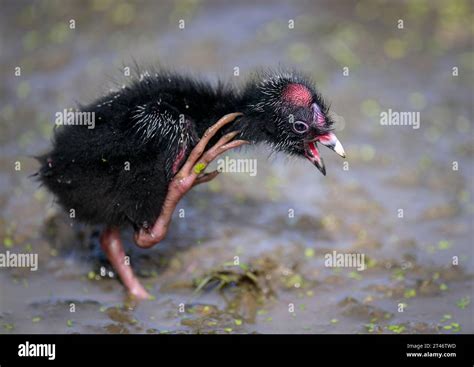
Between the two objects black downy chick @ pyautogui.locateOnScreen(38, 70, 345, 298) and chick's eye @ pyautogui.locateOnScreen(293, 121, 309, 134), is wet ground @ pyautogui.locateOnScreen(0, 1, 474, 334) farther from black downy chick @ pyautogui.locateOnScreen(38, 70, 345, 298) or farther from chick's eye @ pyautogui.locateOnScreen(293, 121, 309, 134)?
chick's eye @ pyautogui.locateOnScreen(293, 121, 309, 134)

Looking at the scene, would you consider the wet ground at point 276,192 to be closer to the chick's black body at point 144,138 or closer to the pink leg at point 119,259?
the pink leg at point 119,259

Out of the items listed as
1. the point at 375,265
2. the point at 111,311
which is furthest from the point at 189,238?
the point at 375,265

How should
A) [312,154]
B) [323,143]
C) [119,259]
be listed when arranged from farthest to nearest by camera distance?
[119,259] < [312,154] < [323,143]

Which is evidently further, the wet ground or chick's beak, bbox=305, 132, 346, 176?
the wet ground

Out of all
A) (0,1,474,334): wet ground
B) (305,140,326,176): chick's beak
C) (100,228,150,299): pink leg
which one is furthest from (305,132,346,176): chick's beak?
(100,228,150,299): pink leg

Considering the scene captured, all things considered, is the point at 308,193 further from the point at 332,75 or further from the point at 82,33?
the point at 82,33

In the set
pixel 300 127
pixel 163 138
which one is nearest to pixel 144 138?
pixel 163 138

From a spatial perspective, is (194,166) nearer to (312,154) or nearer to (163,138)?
(163,138)
